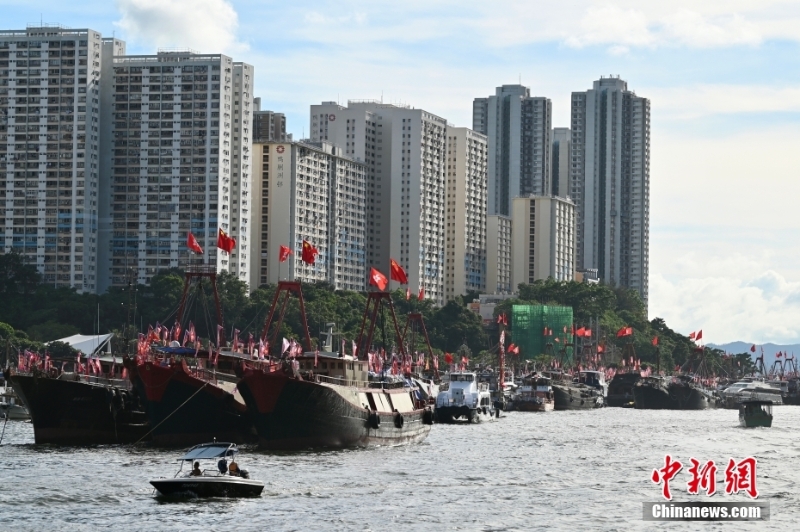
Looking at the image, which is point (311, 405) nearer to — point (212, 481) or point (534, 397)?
point (212, 481)

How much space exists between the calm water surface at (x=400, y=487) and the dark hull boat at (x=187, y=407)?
2.84m

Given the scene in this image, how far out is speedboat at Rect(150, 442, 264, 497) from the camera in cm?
6681

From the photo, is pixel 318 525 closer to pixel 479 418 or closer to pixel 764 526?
pixel 764 526

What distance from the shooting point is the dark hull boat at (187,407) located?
95438mm

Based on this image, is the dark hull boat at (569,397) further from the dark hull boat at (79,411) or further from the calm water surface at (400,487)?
the dark hull boat at (79,411)

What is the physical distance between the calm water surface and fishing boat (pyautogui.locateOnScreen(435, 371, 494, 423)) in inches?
954

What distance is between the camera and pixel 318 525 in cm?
6306

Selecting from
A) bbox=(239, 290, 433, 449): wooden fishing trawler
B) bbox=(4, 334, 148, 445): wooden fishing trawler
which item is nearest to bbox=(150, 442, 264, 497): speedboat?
bbox=(239, 290, 433, 449): wooden fishing trawler

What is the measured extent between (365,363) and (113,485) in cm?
3096

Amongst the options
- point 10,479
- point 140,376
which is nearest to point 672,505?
point 10,479

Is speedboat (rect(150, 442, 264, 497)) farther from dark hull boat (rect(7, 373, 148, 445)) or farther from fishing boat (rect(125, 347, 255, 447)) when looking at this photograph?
dark hull boat (rect(7, 373, 148, 445))

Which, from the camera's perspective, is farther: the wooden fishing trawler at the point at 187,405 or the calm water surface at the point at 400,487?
the wooden fishing trawler at the point at 187,405

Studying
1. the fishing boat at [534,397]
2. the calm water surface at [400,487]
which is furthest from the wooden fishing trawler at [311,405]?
the fishing boat at [534,397]

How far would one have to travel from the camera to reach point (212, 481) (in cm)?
6675
